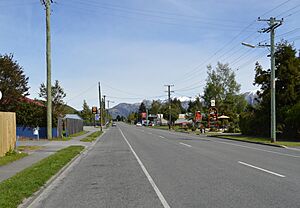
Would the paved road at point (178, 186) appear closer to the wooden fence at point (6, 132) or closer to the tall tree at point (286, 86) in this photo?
the wooden fence at point (6, 132)

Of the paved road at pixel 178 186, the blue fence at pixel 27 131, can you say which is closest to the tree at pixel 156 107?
the blue fence at pixel 27 131

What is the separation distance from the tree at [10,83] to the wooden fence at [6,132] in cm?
1633

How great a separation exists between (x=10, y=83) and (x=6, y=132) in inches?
728

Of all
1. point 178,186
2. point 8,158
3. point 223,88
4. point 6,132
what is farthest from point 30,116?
point 223,88

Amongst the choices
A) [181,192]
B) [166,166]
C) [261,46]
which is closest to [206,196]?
[181,192]

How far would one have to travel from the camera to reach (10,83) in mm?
35875

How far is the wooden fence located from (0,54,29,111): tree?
53.6ft

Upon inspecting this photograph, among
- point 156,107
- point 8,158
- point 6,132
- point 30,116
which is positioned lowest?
point 8,158

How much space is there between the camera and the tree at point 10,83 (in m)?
35.5

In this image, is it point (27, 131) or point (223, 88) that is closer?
point (27, 131)

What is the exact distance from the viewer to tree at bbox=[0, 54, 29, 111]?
116 feet

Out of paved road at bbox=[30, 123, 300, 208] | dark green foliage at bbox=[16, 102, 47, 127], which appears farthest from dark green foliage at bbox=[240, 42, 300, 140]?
paved road at bbox=[30, 123, 300, 208]

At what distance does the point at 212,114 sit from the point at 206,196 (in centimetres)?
5820

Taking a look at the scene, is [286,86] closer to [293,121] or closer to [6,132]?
[293,121]
